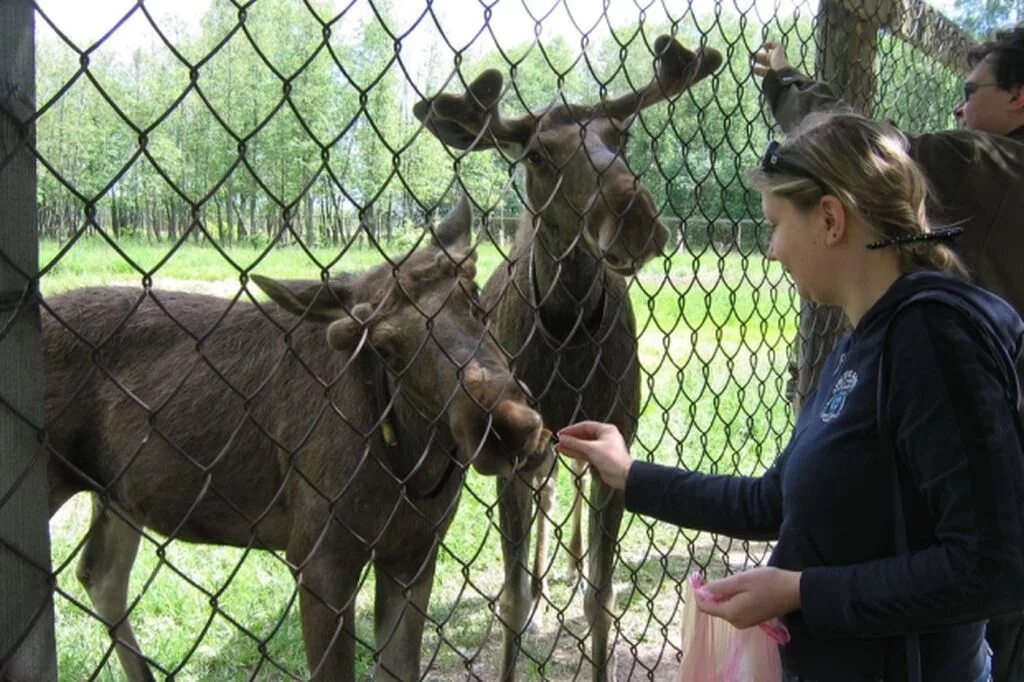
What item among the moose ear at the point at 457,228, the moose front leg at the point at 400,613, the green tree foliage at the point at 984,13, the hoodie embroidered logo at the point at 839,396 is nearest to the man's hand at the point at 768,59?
the moose ear at the point at 457,228

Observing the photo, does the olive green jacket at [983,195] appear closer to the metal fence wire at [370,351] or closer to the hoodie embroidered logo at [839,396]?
the metal fence wire at [370,351]

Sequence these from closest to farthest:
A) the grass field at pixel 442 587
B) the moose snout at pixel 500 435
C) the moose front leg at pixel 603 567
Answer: the moose snout at pixel 500 435, the grass field at pixel 442 587, the moose front leg at pixel 603 567

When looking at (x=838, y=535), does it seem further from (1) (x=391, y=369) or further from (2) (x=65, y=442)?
(2) (x=65, y=442)

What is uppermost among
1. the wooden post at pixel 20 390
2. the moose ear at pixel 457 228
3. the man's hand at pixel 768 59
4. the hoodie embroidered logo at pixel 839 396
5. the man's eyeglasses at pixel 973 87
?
the man's hand at pixel 768 59

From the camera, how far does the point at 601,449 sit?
105 inches

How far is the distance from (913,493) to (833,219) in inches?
24.9

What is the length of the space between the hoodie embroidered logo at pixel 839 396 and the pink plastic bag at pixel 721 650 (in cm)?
49

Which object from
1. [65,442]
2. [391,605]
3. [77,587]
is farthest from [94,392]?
[77,587]

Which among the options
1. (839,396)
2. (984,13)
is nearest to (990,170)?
(839,396)

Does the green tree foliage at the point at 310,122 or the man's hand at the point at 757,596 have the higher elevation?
the green tree foliage at the point at 310,122

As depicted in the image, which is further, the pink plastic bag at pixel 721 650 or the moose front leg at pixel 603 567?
the moose front leg at pixel 603 567

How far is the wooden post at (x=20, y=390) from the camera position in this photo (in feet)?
4.83

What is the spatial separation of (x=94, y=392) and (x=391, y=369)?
62.2 inches

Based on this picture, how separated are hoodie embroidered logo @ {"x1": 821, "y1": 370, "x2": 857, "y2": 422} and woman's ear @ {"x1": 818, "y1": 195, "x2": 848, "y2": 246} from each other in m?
0.31
